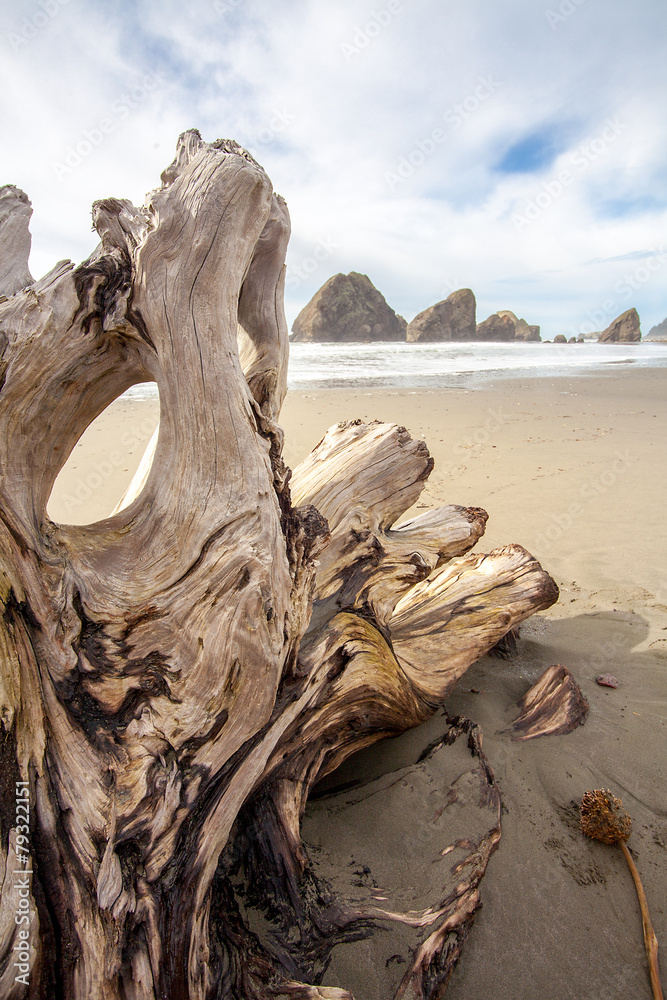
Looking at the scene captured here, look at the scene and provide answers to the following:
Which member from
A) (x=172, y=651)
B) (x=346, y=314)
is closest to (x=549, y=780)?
(x=172, y=651)

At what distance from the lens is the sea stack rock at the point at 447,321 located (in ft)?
214

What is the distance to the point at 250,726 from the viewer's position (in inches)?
68.2

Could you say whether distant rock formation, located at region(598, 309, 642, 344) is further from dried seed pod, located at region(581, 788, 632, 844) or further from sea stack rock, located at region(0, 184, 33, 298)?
sea stack rock, located at region(0, 184, 33, 298)

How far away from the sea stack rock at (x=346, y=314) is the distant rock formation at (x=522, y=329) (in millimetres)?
19859

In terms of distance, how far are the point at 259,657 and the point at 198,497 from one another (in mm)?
616

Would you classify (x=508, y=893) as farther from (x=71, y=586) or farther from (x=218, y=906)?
(x=71, y=586)

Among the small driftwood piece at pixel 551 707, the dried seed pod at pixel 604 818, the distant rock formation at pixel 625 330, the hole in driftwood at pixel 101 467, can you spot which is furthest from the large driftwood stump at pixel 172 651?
the distant rock formation at pixel 625 330

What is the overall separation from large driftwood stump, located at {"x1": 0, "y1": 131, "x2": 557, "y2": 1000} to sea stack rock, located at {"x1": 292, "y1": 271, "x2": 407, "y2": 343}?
61.3 metres

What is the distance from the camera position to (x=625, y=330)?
6594cm

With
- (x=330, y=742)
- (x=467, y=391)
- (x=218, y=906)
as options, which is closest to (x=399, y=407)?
(x=467, y=391)

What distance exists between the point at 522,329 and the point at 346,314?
34127 millimetres

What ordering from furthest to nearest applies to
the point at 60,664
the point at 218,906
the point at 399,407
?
the point at 399,407, the point at 218,906, the point at 60,664

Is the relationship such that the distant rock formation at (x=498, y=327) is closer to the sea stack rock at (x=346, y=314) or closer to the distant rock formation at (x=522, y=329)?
the distant rock formation at (x=522, y=329)

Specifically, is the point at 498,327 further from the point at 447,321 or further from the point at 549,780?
the point at 549,780
